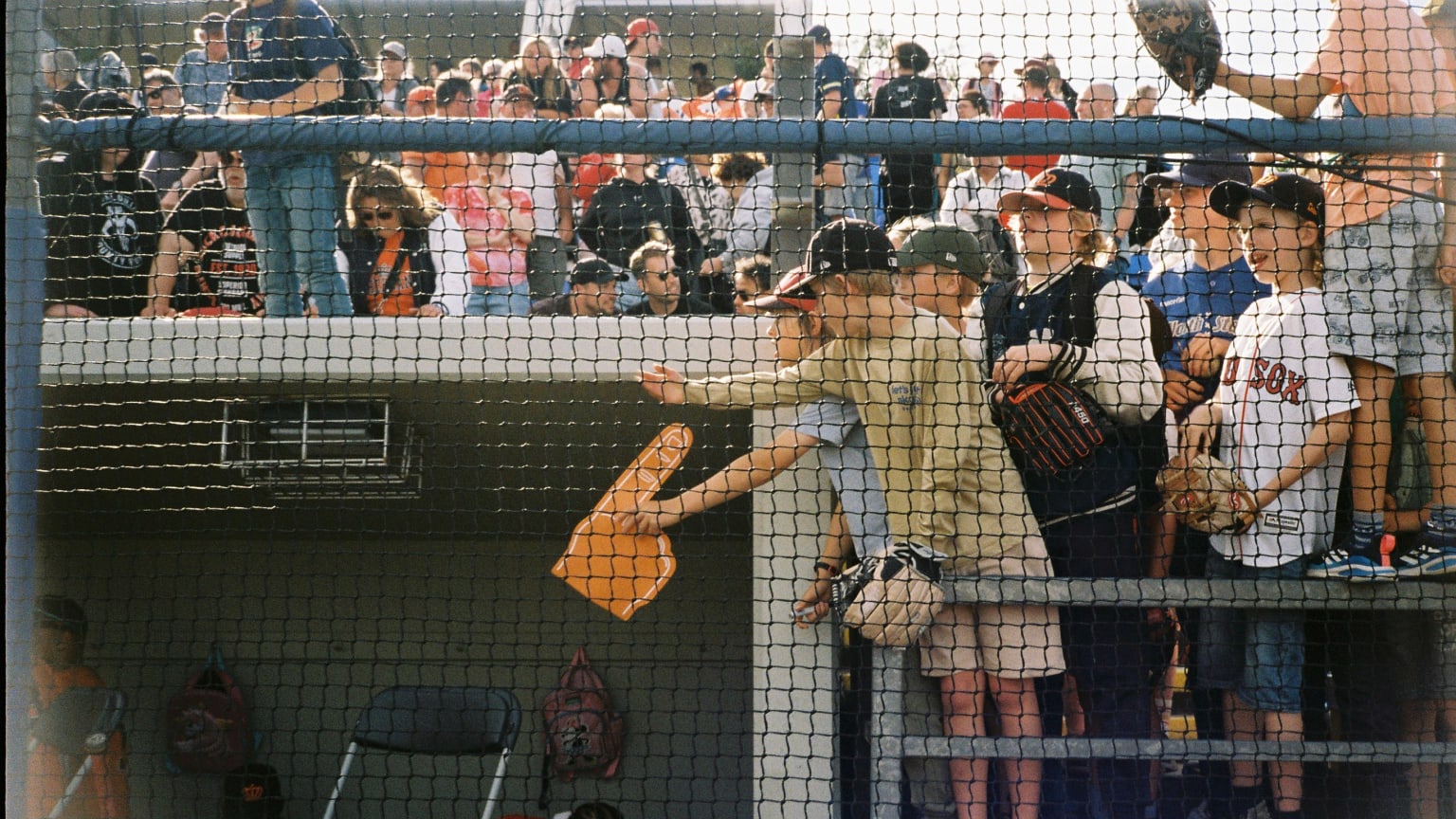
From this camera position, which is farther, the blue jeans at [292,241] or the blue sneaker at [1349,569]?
the blue jeans at [292,241]

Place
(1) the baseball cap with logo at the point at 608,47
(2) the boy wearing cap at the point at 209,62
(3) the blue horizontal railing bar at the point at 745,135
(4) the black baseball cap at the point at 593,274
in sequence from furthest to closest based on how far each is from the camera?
(1) the baseball cap with logo at the point at 608,47 < (4) the black baseball cap at the point at 593,274 < (2) the boy wearing cap at the point at 209,62 < (3) the blue horizontal railing bar at the point at 745,135

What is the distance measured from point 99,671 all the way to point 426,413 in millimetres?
2371

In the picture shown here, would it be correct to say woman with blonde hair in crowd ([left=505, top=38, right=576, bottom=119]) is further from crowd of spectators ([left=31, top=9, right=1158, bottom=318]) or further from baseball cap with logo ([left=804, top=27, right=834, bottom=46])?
baseball cap with logo ([left=804, top=27, right=834, bottom=46])

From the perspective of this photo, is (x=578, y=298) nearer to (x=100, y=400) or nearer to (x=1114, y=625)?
(x=100, y=400)

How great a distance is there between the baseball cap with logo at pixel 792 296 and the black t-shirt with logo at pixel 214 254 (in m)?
1.85

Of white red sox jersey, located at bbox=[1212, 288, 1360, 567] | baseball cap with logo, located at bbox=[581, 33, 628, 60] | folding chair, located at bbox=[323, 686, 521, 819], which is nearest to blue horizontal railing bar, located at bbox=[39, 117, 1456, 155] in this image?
white red sox jersey, located at bbox=[1212, 288, 1360, 567]

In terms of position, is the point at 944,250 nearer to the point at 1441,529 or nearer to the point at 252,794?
the point at 1441,529

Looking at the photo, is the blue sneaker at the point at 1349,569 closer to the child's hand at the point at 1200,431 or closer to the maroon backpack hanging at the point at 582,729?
the child's hand at the point at 1200,431

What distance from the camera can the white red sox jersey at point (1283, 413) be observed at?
3334 mm

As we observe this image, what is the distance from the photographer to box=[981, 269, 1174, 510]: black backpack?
11.4 feet

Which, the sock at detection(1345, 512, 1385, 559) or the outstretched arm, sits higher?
the outstretched arm

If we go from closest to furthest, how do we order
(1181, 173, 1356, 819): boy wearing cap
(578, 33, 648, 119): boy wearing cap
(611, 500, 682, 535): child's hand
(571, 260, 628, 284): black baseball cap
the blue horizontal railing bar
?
the blue horizontal railing bar
(1181, 173, 1356, 819): boy wearing cap
(611, 500, 682, 535): child's hand
(571, 260, 628, 284): black baseball cap
(578, 33, 648, 119): boy wearing cap

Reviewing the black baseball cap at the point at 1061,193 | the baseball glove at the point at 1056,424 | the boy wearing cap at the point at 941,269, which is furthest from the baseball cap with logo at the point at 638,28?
the baseball glove at the point at 1056,424

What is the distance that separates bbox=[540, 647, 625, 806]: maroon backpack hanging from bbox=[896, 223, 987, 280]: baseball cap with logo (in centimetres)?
270
